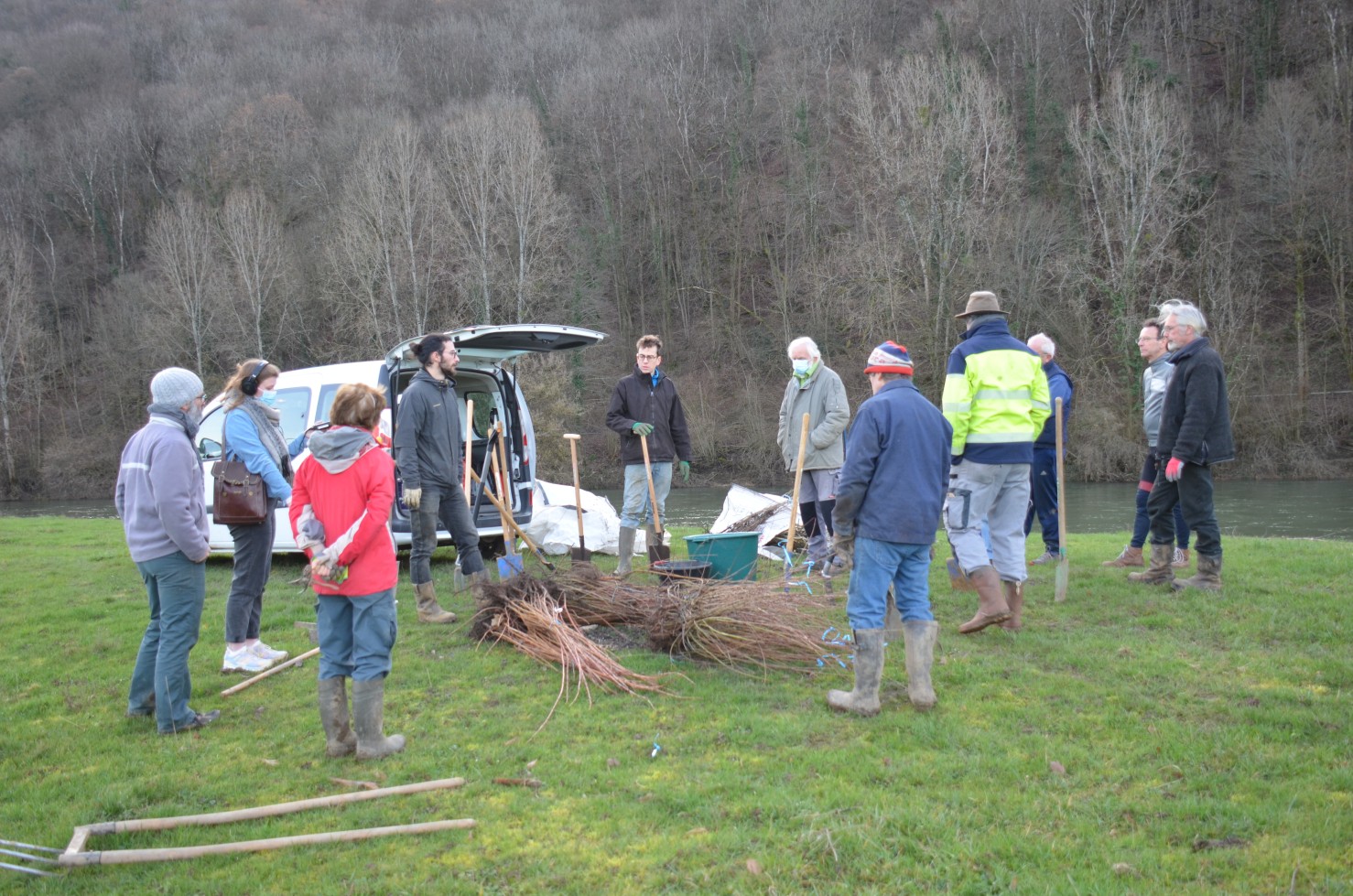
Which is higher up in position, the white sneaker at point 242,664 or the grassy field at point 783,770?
the white sneaker at point 242,664

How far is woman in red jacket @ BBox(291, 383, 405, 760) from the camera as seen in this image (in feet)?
13.3

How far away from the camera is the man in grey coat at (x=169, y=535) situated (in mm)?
4512

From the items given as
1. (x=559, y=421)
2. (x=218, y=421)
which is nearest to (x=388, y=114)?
(x=559, y=421)

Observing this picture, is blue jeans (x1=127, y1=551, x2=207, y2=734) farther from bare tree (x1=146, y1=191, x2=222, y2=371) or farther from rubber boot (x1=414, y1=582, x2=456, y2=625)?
bare tree (x1=146, y1=191, x2=222, y2=371)

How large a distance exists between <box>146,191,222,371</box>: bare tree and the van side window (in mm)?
31074

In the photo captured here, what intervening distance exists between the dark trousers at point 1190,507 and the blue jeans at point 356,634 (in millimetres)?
5501

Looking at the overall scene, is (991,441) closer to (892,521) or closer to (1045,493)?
(892,521)

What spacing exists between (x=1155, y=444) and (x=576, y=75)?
4271 centimetres

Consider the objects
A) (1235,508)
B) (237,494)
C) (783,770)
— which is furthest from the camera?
(1235,508)

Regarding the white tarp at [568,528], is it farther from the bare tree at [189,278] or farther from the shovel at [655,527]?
the bare tree at [189,278]

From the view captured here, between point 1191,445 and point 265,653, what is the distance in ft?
21.0

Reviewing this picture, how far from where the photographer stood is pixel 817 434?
7.20m

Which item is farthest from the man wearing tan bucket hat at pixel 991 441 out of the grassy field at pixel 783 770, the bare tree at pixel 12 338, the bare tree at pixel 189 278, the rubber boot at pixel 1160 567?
the bare tree at pixel 12 338

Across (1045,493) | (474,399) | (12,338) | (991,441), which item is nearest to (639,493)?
(474,399)
